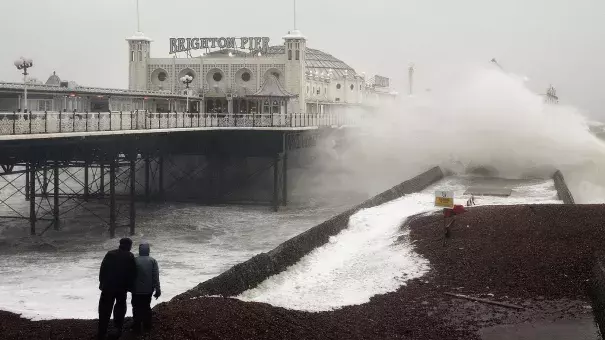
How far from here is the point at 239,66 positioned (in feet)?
204

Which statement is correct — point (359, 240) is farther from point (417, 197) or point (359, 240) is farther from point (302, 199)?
point (302, 199)

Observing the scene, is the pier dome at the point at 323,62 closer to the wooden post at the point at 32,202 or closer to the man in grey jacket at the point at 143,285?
the wooden post at the point at 32,202

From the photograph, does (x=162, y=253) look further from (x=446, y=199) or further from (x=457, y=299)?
(x=457, y=299)

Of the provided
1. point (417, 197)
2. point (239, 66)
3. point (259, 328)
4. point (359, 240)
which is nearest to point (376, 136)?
point (239, 66)

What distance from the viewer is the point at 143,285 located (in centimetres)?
1256

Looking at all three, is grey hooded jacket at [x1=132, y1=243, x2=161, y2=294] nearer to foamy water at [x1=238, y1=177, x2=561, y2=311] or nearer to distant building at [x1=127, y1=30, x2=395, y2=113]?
foamy water at [x1=238, y1=177, x2=561, y2=311]

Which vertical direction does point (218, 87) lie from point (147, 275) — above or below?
above

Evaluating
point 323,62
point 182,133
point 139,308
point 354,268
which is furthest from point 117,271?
point 323,62

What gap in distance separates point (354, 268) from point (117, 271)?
1263 cm

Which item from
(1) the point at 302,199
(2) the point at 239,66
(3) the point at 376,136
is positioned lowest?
(1) the point at 302,199

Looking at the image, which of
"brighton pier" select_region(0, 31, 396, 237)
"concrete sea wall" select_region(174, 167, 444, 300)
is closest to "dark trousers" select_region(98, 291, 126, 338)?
"concrete sea wall" select_region(174, 167, 444, 300)

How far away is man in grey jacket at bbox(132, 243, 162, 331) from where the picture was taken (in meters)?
12.5

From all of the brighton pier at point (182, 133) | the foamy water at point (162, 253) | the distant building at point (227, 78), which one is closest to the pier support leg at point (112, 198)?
the brighton pier at point (182, 133)

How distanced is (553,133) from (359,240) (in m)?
36.8
